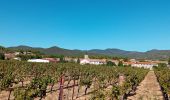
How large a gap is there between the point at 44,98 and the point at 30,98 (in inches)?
296

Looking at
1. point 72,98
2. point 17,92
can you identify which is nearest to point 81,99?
point 72,98

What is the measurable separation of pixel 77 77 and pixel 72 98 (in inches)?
1173

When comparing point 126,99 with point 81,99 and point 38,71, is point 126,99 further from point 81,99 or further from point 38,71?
point 38,71

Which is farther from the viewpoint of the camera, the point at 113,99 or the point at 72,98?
the point at 72,98

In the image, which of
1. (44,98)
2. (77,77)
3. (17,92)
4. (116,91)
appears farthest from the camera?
(77,77)

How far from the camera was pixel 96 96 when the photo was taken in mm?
22453

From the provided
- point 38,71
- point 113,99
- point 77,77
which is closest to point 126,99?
point 113,99

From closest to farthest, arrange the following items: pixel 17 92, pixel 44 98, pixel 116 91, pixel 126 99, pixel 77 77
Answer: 1. pixel 17 92
2. pixel 116 91
3. pixel 44 98
4. pixel 126 99
5. pixel 77 77

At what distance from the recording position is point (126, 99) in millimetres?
31609

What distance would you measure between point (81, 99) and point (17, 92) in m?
10.8

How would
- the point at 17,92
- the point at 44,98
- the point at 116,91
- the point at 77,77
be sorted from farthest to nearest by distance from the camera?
the point at 77,77 → the point at 44,98 → the point at 116,91 → the point at 17,92

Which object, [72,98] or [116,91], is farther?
[72,98]

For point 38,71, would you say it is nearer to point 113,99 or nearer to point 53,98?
point 53,98

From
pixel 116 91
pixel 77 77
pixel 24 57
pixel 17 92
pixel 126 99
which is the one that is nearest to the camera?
pixel 17 92
